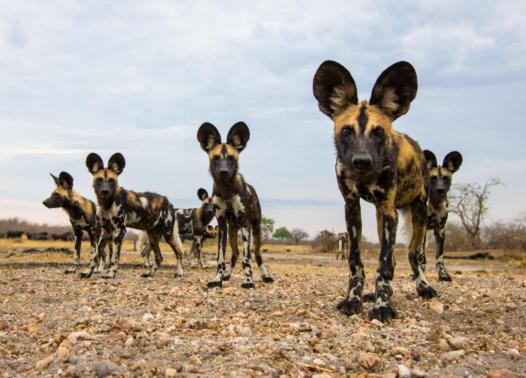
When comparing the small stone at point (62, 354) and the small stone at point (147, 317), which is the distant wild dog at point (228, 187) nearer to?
the small stone at point (147, 317)

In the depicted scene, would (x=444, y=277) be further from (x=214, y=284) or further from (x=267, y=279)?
(x=214, y=284)

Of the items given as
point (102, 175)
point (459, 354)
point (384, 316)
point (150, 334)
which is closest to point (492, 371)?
point (459, 354)

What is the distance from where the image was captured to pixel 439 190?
1269cm

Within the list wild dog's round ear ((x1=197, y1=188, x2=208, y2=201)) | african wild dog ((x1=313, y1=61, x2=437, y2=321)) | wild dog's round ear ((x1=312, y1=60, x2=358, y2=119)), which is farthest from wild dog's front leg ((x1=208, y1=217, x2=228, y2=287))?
wild dog's round ear ((x1=197, y1=188, x2=208, y2=201))

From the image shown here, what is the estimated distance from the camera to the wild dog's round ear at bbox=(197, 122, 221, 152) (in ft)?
34.6

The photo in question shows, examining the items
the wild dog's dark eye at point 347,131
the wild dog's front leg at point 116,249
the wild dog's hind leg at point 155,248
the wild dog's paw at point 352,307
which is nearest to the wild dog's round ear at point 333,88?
the wild dog's dark eye at point 347,131

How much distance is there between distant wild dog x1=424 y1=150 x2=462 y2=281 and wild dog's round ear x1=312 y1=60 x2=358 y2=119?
22.2 feet

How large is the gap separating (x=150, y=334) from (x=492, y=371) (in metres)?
3.10

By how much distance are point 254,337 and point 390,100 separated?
317 cm

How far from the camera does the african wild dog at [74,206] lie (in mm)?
15812

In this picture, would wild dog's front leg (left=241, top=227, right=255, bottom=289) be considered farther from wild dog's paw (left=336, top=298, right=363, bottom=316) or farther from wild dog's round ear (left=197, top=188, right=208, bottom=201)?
wild dog's round ear (left=197, top=188, right=208, bottom=201)

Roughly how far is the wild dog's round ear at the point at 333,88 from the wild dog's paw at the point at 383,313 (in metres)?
2.27

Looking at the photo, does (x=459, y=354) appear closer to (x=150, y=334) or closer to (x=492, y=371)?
(x=492, y=371)

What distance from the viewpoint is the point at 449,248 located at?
43469mm
